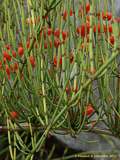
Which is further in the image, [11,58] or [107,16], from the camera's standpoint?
[11,58]

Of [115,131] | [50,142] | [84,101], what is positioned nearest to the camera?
[84,101]

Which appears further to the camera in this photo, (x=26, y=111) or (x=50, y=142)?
(x=50, y=142)

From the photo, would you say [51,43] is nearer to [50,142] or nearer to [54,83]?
[54,83]

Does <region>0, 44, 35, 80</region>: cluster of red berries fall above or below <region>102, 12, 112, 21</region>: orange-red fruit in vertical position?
below

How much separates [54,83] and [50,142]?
3.28 ft

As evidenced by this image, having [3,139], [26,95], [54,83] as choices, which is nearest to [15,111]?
[26,95]

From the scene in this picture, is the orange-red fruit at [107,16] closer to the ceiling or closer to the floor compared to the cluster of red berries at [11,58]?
closer to the ceiling

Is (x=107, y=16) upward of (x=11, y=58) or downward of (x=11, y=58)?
upward

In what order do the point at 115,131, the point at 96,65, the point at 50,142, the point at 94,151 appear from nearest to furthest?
1. the point at 96,65
2. the point at 115,131
3. the point at 94,151
4. the point at 50,142

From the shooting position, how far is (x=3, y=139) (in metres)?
2.86

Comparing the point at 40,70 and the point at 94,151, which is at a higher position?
the point at 40,70

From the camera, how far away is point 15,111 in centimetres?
234

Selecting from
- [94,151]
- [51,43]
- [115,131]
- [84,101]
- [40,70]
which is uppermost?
[51,43]

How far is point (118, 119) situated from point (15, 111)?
0.59 m
